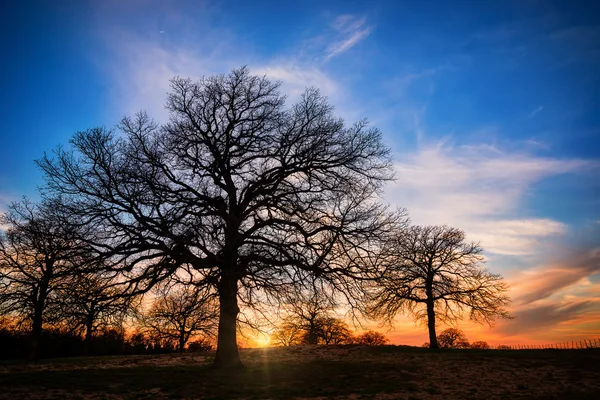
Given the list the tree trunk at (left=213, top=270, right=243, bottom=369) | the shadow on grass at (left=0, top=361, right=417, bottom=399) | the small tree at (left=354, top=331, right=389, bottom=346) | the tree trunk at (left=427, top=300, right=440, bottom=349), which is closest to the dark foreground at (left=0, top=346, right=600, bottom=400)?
the shadow on grass at (left=0, top=361, right=417, bottom=399)

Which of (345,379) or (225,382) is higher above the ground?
(225,382)

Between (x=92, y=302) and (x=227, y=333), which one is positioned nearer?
(x=92, y=302)

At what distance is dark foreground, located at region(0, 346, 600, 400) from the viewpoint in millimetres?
14164

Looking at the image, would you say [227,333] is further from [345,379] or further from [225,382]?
[345,379]

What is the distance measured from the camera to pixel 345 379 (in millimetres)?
17078

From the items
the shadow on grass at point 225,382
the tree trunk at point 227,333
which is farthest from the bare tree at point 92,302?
the tree trunk at point 227,333

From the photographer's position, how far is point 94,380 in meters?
16.0

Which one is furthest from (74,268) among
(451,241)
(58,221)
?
(451,241)

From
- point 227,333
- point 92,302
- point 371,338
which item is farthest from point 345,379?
point 371,338

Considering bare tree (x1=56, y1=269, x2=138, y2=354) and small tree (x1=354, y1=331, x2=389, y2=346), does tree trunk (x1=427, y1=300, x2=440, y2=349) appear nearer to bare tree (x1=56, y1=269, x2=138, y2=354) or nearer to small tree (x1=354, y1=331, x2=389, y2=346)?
bare tree (x1=56, y1=269, x2=138, y2=354)

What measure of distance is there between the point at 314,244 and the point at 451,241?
20.8m

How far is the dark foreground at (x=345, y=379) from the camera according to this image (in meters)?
14.2

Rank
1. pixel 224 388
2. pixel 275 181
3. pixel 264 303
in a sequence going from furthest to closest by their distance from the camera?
pixel 275 181 → pixel 264 303 → pixel 224 388

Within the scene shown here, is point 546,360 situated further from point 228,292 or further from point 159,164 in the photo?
point 159,164
